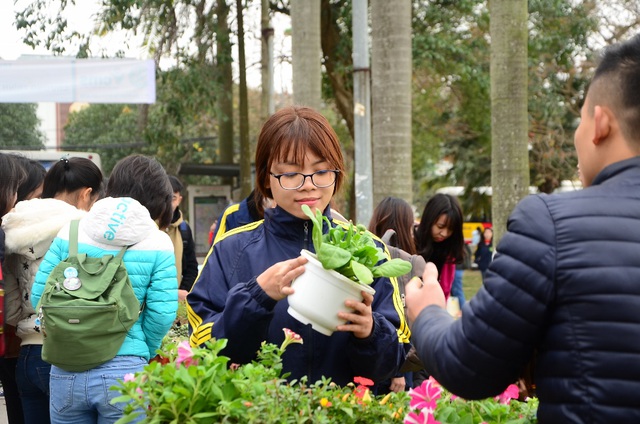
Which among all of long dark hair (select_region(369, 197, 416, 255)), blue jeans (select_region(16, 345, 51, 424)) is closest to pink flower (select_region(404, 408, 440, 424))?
blue jeans (select_region(16, 345, 51, 424))

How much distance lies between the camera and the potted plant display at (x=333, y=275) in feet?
7.83

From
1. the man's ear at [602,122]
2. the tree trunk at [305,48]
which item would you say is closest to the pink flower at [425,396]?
the man's ear at [602,122]

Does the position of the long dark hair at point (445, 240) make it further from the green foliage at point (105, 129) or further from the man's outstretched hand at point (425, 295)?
the green foliage at point (105, 129)

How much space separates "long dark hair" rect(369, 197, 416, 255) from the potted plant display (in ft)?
11.9

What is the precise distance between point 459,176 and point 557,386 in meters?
31.5

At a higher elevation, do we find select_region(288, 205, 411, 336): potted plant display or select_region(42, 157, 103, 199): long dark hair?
select_region(42, 157, 103, 199): long dark hair

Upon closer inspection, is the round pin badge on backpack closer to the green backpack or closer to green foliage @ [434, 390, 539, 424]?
the green backpack

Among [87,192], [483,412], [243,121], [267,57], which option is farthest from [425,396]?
[243,121]

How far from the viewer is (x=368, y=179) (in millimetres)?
9609

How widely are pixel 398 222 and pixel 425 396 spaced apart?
3955mm

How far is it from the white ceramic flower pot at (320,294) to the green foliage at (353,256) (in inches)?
1.1

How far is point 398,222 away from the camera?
6.16m

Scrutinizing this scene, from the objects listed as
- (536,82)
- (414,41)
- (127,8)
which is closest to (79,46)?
(127,8)

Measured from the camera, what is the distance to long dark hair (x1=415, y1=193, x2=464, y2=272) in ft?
22.6
